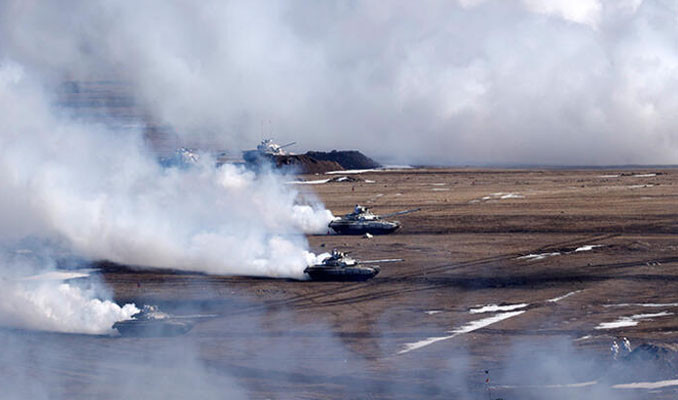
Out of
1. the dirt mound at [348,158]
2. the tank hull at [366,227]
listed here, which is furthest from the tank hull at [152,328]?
the dirt mound at [348,158]

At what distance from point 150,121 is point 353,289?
96754 millimetres

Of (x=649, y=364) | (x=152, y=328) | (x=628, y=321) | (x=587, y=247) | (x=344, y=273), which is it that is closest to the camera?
(x=649, y=364)

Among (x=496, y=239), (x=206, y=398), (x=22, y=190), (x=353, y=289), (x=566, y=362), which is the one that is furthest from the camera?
(x=496, y=239)

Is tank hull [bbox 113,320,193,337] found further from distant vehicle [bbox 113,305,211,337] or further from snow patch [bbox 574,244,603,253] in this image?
snow patch [bbox 574,244,603,253]

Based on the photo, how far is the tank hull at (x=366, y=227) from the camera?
6981 cm

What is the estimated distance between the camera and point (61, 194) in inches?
2377

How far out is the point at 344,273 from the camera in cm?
5306

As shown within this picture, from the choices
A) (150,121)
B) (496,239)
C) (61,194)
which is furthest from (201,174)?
(150,121)

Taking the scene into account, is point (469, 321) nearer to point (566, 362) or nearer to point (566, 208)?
point (566, 362)

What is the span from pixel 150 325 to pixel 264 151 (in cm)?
8490

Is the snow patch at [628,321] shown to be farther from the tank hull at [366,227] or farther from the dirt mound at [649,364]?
the tank hull at [366,227]

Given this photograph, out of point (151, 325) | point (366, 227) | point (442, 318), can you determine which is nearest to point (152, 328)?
point (151, 325)

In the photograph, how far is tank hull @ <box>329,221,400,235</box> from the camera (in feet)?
229

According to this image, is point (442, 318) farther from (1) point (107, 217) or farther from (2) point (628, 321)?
(1) point (107, 217)
